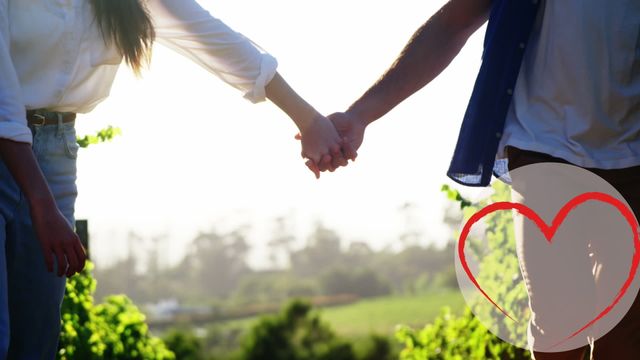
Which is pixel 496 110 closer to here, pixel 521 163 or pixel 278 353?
pixel 521 163

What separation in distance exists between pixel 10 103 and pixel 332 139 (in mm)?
1627

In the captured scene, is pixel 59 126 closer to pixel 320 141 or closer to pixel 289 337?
pixel 320 141

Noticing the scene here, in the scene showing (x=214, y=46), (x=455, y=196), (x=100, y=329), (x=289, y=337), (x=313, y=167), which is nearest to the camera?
(x=214, y=46)

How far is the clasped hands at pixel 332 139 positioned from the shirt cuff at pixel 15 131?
4.89 feet

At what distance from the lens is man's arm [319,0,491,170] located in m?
3.66

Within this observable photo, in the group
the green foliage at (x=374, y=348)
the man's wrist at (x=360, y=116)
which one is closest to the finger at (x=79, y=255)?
the man's wrist at (x=360, y=116)

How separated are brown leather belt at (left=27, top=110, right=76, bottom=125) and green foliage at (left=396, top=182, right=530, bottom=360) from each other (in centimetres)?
290

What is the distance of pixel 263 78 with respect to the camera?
3.69 metres

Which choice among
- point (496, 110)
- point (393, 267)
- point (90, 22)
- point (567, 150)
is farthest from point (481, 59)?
point (393, 267)

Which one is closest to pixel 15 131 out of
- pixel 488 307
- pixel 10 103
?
pixel 10 103

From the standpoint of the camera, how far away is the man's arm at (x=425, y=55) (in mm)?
3656

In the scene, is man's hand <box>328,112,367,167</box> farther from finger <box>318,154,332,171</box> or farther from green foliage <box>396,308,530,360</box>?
green foliage <box>396,308,530,360</box>

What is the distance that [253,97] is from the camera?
3.75 m

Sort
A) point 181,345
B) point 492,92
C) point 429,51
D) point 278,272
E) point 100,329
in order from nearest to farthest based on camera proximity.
Result: point 492,92
point 429,51
point 100,329
point 181,345
point 278,272
